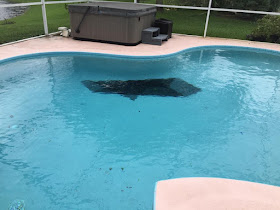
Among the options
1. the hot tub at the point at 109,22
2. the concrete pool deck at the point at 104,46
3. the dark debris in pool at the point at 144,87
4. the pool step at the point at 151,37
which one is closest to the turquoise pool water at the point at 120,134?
the dark debris in pool at the point at 144,87

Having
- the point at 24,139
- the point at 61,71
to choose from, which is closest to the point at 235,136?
the point at 24,139

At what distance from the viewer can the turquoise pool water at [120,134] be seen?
318 centimetres

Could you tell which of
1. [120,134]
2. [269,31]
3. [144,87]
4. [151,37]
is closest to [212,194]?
[120,134]

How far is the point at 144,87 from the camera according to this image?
6121 mm

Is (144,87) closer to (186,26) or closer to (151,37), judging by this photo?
(151,37)

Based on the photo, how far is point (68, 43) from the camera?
8789 millimetres

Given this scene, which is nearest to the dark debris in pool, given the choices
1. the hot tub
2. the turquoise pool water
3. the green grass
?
the turquoise pool water

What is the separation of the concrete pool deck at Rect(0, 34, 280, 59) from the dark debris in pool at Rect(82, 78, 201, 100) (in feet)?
5.82

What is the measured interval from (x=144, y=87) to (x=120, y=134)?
83.1 inches

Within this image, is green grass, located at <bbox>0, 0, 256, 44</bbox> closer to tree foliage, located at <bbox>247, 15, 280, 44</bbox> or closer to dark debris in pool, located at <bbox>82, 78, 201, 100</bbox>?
tree foliage, located at <bbox>247, 15, 280, 44</bbox>

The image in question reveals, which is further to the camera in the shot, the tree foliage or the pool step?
the tree foliage

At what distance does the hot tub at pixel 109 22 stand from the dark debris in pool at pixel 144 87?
2.74 m

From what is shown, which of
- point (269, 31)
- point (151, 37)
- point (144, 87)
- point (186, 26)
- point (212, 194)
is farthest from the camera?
point (186, 26)

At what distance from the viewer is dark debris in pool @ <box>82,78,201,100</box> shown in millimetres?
5785
